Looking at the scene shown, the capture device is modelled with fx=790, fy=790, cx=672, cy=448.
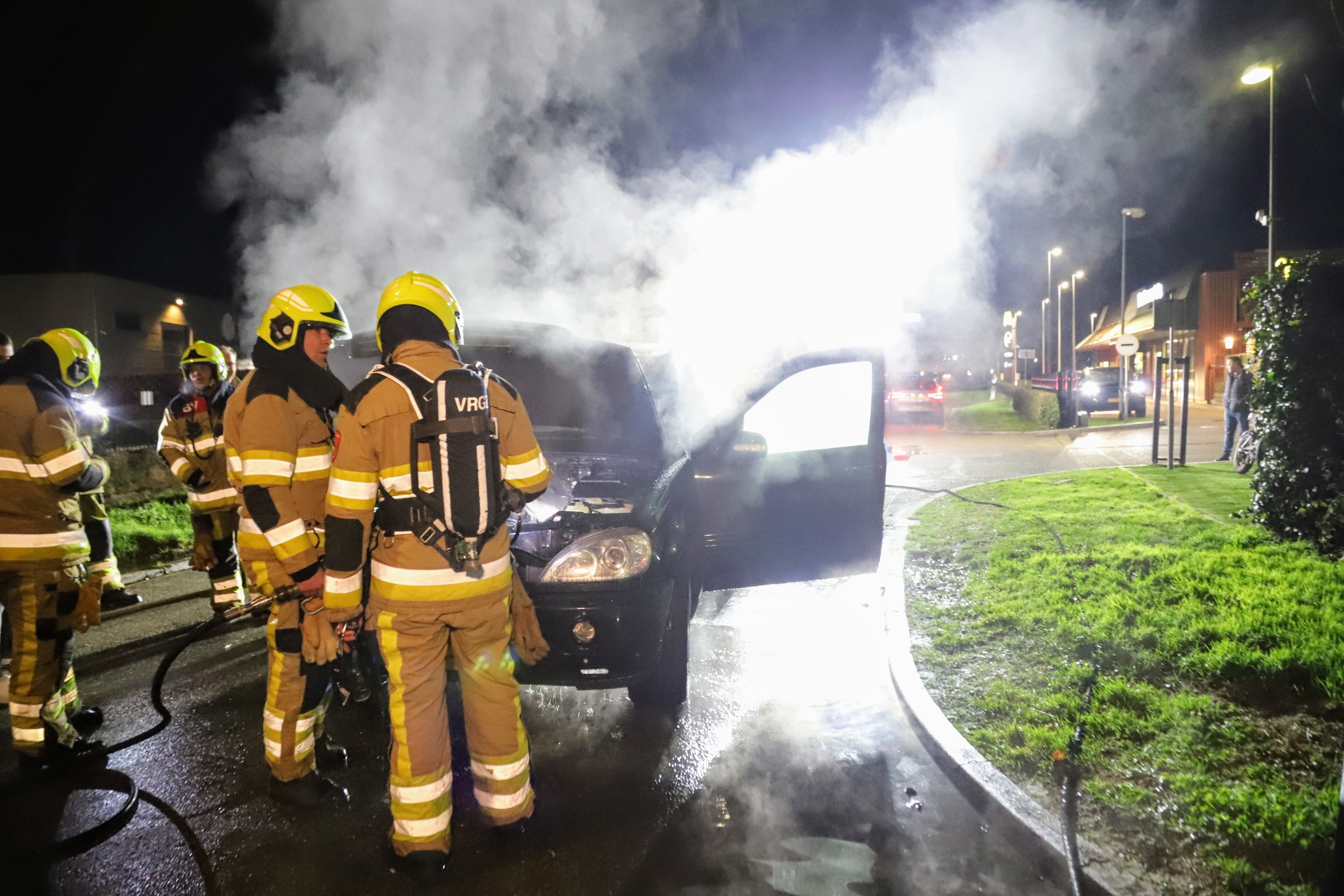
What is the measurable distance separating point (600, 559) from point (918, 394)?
1793 centimetres

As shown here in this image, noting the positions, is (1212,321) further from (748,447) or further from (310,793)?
(310,793)

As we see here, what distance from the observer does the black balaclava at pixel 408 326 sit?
8.96 feet

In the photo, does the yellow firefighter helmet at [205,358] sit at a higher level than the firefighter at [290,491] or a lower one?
→ higher

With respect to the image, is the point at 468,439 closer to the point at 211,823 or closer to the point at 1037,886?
the point at 211,823

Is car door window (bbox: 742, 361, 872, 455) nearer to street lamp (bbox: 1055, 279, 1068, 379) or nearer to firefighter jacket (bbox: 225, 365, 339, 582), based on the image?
firefighter jacket (bbox: 225, 365, 339, 582)

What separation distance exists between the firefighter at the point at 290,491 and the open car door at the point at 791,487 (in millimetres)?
2150

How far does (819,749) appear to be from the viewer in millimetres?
3588

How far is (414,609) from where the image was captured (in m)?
2.56

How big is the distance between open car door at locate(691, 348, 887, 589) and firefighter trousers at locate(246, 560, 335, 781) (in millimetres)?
2229

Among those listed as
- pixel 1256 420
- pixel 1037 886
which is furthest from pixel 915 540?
pixel 1037 886

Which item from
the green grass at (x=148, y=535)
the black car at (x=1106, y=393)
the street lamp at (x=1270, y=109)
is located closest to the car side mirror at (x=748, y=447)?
the green grass at (x=148, y=535)

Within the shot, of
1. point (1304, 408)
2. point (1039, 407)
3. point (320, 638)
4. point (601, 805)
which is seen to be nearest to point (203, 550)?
point (320, 638)

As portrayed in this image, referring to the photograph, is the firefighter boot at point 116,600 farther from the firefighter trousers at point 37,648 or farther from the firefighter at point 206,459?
the firefighter trousers at point 37,648

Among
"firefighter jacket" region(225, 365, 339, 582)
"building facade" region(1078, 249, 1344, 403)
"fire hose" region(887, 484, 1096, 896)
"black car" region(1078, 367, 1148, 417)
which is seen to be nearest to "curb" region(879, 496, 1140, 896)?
"fire hose" region(887, 484, 1096, 896)
